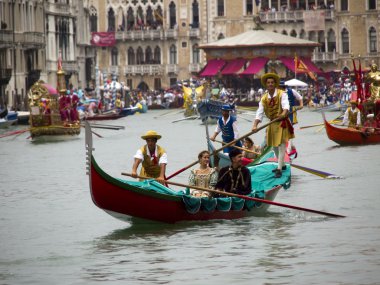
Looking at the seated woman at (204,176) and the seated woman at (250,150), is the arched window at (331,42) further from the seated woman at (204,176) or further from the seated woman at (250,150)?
the seated woman at (204,176)

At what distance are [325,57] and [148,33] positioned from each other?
13332mm

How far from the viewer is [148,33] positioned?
297 ft

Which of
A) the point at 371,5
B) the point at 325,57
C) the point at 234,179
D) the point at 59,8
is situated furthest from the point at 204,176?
the point at 371,5

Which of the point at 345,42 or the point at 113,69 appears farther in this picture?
the point at 113,69

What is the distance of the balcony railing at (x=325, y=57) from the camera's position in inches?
3211

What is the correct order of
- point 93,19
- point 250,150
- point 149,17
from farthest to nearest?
1. point 149,17
2. point 93,19
3. point 250,150

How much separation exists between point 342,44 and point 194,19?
11.0m

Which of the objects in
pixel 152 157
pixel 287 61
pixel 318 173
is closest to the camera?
pixel 152 157

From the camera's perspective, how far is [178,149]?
1459 inches

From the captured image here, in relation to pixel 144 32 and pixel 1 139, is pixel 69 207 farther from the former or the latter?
pixel 144 32

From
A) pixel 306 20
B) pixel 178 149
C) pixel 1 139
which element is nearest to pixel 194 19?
pixel 306 20

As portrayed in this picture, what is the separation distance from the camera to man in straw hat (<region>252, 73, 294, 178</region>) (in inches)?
837

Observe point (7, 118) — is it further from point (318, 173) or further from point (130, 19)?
point (130, 19)

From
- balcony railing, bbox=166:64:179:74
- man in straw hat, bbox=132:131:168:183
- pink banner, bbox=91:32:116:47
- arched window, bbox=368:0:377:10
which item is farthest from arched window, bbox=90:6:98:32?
man in straw hat, bbox=132:131:168:183
